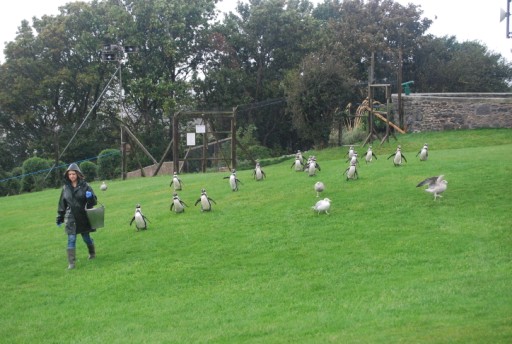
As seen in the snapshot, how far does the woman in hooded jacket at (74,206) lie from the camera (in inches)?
607

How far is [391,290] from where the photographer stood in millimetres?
11227

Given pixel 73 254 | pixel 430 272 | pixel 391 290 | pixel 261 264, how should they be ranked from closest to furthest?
pixel 391 290 → pixel 430 272 → pixel 261 264 → pixel 73 254

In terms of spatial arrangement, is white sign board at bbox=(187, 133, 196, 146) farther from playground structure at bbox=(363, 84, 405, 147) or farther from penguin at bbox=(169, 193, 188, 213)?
penguin at bbox=(169, 193, 188, 213)

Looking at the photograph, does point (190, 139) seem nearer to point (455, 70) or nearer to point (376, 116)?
point (376, 116)

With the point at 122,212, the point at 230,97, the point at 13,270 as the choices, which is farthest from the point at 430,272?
the point at 230,97

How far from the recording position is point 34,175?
4294 cm

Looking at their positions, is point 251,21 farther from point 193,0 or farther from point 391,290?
point 391,290

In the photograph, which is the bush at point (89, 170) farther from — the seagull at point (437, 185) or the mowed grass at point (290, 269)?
the seagull at point (437, 185)

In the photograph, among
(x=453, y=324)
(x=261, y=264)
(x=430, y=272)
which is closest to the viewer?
(x=453, y=324)

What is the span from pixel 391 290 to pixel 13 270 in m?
9.40

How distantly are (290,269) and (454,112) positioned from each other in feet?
90.5

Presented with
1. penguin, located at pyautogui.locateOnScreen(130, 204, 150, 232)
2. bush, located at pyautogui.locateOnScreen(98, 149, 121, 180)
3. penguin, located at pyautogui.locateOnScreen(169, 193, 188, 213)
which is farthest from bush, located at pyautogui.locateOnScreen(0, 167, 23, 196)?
penguin, located at pyautogui.locateOnScreen(130, 204, 150, 232)

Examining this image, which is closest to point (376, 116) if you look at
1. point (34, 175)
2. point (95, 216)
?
point (34, 175)

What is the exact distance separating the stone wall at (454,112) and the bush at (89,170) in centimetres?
1929
